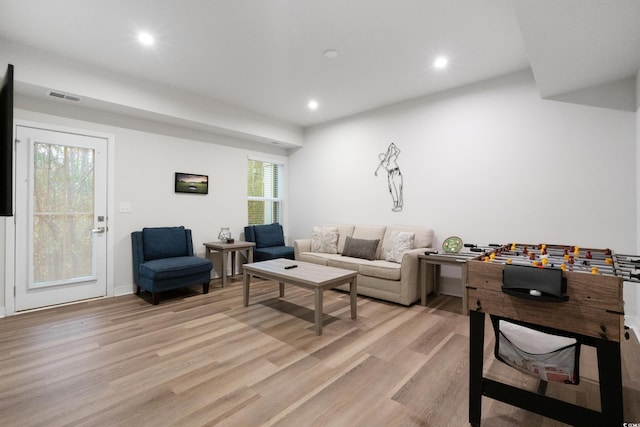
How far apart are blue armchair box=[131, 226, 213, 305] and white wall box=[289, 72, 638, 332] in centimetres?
253

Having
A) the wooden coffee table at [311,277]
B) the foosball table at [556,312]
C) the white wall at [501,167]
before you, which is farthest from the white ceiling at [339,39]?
the wooden coffee table at [311,277]

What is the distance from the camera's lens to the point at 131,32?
8.92 ft

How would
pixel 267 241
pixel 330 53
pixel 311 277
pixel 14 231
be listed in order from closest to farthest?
pixel 311 277 → pixel 330 53 → pixel 14 231 → pixel 267 241

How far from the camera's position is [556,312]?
1412mm

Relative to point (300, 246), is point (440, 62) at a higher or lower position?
higher

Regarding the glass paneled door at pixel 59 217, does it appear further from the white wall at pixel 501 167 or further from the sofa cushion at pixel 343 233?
the white wall at pixel 501 167

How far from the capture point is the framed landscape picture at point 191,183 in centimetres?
450

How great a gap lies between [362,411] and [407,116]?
3.89 metres

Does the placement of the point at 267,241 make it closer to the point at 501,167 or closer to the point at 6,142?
the point at 501,167

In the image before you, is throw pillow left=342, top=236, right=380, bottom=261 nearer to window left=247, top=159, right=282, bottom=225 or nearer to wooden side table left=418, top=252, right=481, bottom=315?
wooden side table left=418, top=252, right=481, bottom=315

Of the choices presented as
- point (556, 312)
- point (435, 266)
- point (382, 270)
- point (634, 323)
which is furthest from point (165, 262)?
point (634, 323)

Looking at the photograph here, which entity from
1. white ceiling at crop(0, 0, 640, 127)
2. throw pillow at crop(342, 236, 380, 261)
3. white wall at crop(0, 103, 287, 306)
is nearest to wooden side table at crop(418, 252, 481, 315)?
throw pillow at crop(342, 236, 380, 261)

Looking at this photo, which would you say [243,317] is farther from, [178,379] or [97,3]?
[97,3]

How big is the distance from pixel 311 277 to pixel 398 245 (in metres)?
1.55
